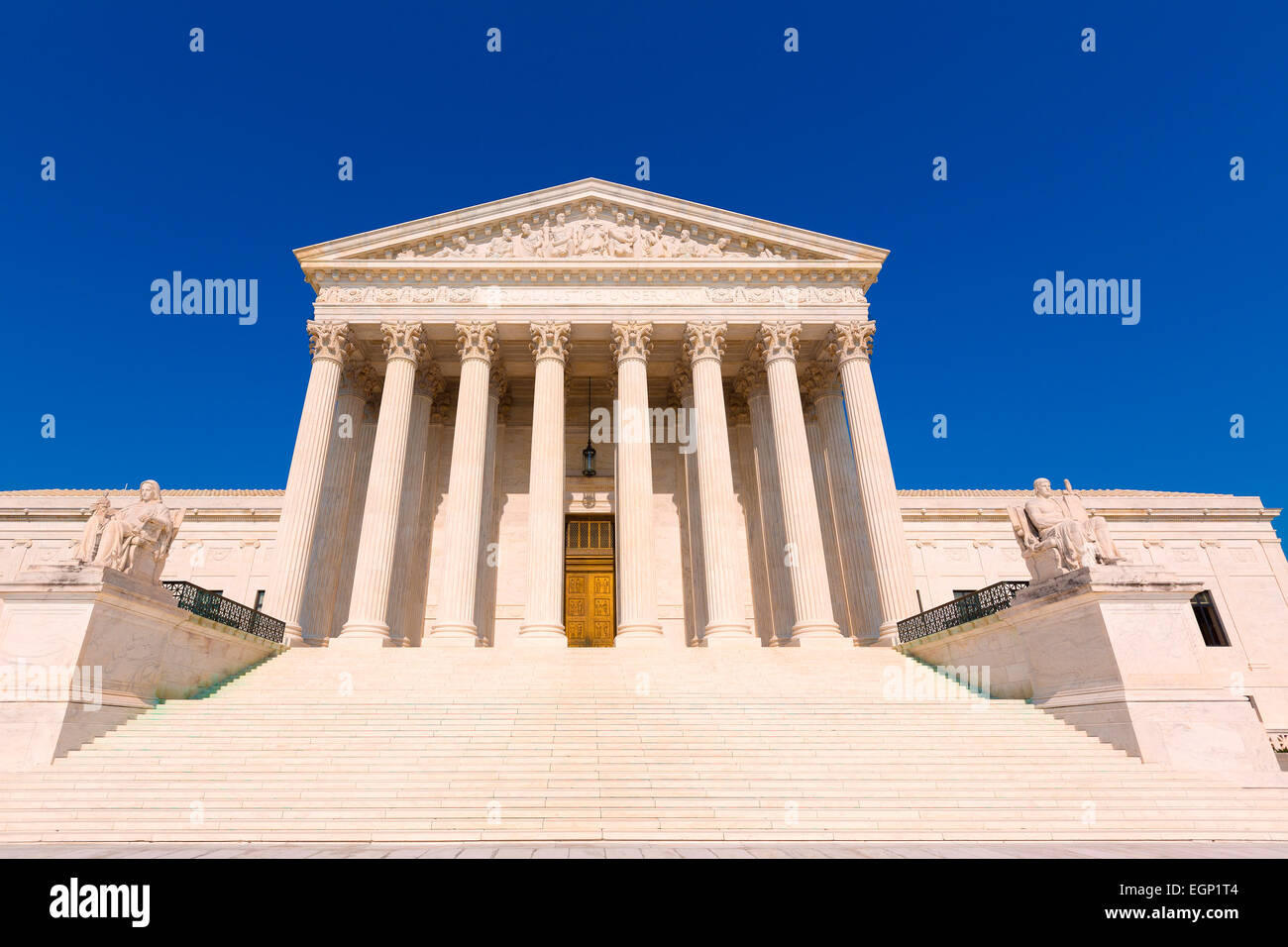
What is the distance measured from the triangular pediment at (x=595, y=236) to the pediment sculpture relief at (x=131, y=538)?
13115 mm

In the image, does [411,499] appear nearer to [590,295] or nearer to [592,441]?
[592,441]

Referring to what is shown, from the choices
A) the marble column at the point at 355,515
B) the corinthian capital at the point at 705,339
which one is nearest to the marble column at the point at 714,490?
the corinthian capital at the point at 705,339

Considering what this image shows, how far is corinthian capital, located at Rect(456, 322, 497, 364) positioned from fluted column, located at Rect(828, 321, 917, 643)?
13.0 meters

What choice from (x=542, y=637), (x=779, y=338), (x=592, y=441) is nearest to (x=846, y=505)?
(x=779, y=338)

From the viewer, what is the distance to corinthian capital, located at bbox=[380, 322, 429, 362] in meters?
22.8

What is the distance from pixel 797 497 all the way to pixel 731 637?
5444 mm

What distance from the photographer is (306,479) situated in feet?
68.2

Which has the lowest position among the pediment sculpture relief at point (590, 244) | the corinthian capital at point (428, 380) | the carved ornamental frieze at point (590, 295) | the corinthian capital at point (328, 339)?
the corinthian capital at point (428, 380)

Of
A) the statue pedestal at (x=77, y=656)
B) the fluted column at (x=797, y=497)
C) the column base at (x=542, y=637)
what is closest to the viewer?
the statue pedestal at (x=77, y=656)

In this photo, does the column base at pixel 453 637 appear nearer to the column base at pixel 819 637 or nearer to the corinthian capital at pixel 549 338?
the corinthian capital at pixel 549 338

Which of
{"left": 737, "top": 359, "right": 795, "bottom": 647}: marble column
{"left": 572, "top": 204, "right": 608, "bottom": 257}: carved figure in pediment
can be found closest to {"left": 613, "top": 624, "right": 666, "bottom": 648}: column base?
{"left": 737, "top": 359, "right": 795, "bottom": 647}: marble column

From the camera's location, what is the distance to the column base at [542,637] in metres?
18.8
